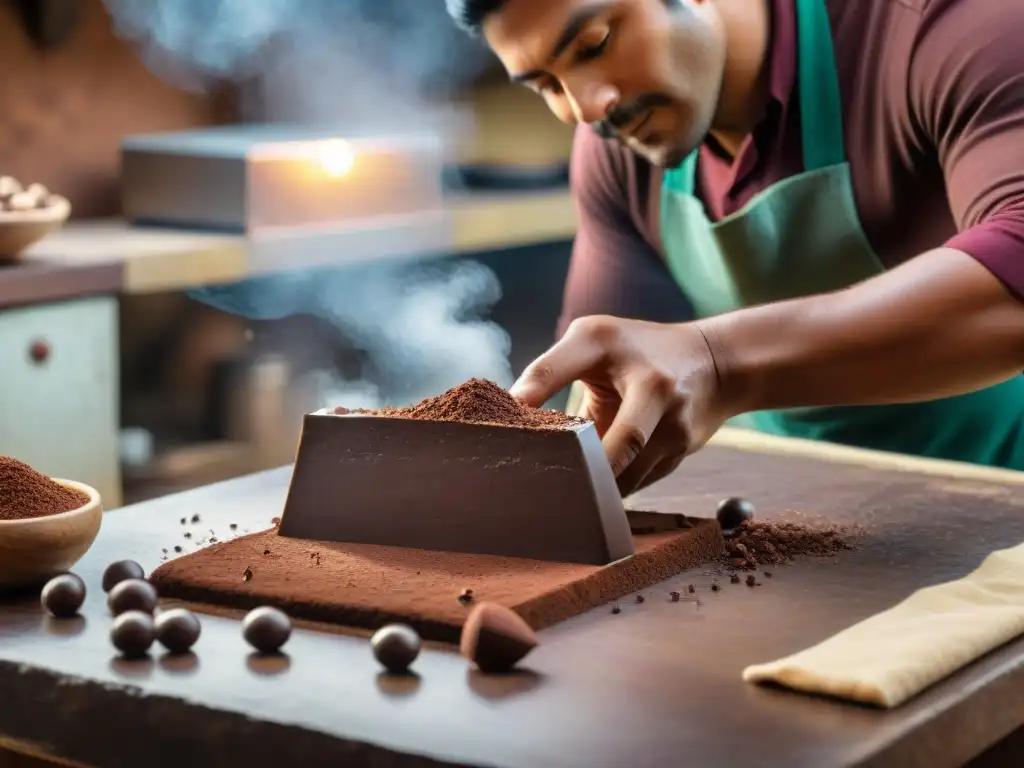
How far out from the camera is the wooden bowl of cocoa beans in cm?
293

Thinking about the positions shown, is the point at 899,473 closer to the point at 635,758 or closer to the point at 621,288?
the point at 621,288

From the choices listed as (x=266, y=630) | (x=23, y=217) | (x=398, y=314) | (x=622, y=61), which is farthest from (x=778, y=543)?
(x=398, y=314)

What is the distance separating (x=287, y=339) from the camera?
408 centimetres

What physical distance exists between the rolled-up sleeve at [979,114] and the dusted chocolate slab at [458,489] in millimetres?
613

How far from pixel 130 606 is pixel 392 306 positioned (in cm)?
282

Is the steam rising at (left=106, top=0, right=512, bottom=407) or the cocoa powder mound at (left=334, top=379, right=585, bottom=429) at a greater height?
the steam rising at (left=106, top=0, right=512, bottom=407)

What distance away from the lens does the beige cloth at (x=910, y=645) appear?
1252 mm

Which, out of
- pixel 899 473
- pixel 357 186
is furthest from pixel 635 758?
pixel 357 186

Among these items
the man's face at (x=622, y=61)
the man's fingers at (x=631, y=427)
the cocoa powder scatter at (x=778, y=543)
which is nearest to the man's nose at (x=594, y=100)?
the man's face at (x=622, y=61)

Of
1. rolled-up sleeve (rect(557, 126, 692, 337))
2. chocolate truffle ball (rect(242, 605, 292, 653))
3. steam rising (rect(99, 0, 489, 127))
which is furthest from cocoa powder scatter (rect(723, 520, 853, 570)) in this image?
steam rising (rect(99, 0, 489, 127))

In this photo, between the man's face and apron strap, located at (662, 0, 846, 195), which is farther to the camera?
apron strap, located at (662, 0, 846, 195)

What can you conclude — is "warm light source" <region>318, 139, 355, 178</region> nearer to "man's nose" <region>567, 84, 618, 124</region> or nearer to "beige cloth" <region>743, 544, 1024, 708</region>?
"man's nose" <region>567, 84, 618, 124</region>

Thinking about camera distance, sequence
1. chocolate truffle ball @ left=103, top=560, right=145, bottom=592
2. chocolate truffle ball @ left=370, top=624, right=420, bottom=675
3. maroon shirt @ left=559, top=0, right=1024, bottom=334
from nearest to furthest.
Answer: chocolate truffle ball @ left=370, top=624, right=420, bottom=675, chocolate truffle ball @ left=103, top=560, right=145, bottom=592, maroon shirt @ left=559, top=0, right=1024, bottom=334

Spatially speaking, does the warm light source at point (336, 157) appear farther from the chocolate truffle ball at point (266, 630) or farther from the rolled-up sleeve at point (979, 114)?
the chocolate truffle ball at point (266, 630)
